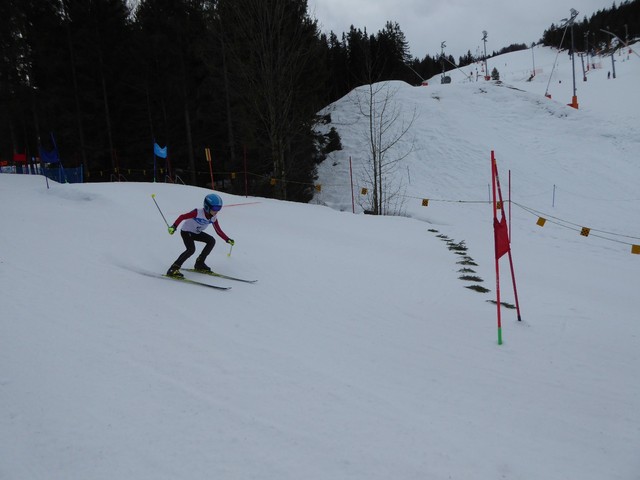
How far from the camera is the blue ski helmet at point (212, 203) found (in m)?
7.63

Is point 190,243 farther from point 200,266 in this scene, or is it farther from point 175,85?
point 175,85

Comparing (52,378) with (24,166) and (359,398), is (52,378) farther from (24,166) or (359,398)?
(24,166)

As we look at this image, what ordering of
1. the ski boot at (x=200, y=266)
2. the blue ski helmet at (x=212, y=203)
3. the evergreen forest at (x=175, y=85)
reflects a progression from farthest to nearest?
the evergreen forest at (x=175, y=85)
the ski boot at (x=200, y=266)
the blue ski helmet at (x=212, y=203)

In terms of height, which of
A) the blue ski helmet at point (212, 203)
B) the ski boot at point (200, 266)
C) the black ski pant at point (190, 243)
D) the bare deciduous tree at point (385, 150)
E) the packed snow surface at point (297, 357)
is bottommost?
the packed snow surface at point (297, 357)

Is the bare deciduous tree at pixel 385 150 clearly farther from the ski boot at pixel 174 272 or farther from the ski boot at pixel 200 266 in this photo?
the ski boot at pixel 174 272

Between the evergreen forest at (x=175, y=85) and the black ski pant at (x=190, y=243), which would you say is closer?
the black ski pant at (x=190, y=243)

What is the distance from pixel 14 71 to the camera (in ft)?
65.7

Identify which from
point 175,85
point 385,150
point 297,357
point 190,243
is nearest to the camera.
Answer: point 297,357

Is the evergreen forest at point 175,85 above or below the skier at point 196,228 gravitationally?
above

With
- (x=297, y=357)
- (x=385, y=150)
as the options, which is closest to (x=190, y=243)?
(x=297, y=357)

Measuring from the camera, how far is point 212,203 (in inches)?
302

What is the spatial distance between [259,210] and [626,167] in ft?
74.4

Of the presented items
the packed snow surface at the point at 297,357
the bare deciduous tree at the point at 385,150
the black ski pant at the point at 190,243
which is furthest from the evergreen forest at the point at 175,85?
the black ski pant at the point at 190,243

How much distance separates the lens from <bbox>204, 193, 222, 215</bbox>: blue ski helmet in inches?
301
